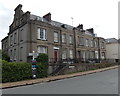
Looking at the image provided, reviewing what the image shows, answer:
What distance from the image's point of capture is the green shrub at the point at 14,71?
39.1 feet

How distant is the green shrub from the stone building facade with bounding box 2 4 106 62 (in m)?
6.01

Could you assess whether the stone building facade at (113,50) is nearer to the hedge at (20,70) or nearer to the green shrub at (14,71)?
the hedge at (20,70)

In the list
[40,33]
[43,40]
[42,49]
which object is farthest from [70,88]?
[40,33]

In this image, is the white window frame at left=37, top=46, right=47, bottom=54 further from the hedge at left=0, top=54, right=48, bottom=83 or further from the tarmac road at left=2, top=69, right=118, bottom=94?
the tarmac road at left=2, top=69, right=118, bottom=94

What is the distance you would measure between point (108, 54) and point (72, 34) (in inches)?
748

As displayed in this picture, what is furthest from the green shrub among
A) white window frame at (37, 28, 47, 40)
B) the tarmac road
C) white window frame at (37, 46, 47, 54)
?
white window frame at (37, 28, 47, 40)

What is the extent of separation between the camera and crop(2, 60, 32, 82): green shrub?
11922mm

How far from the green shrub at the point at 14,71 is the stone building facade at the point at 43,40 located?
19.7ft

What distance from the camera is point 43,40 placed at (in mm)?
21047

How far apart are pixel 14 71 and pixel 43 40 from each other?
938 centimetres

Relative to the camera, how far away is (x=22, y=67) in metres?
13.2

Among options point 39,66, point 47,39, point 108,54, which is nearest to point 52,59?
point 47,39

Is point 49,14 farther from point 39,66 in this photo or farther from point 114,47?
point 114,47

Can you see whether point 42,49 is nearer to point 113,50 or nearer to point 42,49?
point 42,49
